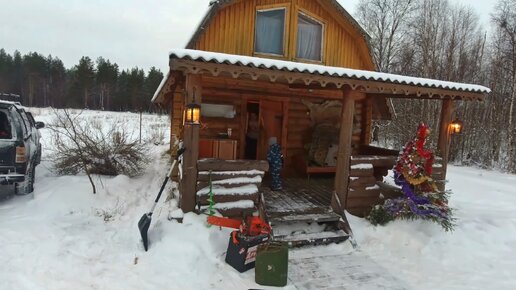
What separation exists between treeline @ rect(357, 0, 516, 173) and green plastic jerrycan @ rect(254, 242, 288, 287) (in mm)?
16203

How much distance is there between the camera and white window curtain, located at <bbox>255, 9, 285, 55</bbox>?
30.6 ft

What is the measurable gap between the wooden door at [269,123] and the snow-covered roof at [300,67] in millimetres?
3695

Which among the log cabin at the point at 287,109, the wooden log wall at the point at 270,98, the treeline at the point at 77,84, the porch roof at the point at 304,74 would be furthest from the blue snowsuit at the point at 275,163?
the treeline at the point at 77,84

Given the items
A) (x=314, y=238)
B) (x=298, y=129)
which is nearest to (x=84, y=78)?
(x=298, y=129)

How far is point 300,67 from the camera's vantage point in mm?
5645

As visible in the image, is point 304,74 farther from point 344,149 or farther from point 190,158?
point 190,158

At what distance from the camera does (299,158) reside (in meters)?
9.88

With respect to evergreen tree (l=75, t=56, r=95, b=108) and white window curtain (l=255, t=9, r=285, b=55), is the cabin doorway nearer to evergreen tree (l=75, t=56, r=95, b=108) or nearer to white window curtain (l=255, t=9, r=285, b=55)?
white window curtain (l=255, t=9, r=285, b=55)

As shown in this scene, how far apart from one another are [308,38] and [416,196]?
5.79m

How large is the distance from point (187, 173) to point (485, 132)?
59.6 feet

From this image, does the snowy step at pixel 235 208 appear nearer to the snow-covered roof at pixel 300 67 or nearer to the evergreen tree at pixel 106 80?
the snow-covered roof at pixel 300 67

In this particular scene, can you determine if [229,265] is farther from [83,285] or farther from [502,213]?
[502,213]

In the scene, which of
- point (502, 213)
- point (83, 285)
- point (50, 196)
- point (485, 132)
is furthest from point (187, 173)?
point (485, 132)

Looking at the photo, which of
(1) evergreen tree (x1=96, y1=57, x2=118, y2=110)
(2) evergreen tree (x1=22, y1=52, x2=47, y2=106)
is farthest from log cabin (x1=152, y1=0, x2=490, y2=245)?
(2) evergreen tree (x1=22, y1=52, x2=47, y2=106)
